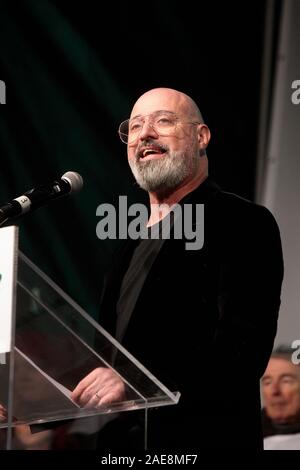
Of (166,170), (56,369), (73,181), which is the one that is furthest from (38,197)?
(166,170)

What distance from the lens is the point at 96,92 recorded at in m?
3.32

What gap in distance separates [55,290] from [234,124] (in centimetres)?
156

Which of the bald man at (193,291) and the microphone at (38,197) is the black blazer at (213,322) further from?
the microphone at (38,197)

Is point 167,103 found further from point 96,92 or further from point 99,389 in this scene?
point 99,389

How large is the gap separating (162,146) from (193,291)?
0.56 m

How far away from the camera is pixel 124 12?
332 centimetres

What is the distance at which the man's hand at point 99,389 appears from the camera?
5.45 ft

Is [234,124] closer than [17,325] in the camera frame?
No

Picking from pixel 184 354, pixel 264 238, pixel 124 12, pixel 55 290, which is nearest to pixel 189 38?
pixel 124 12

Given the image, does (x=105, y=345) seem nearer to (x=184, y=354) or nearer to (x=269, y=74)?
(x=184, y=354)

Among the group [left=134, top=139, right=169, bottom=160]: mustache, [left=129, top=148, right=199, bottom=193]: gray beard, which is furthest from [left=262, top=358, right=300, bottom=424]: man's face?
[left=134, top=139, right=169, bottom=160]: mustache

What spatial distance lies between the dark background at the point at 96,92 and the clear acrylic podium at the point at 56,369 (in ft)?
4.67

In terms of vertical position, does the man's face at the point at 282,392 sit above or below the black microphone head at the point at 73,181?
below

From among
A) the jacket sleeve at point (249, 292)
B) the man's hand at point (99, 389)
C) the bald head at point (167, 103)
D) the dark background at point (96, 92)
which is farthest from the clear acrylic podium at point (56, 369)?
the dark background at point (96, 92)
